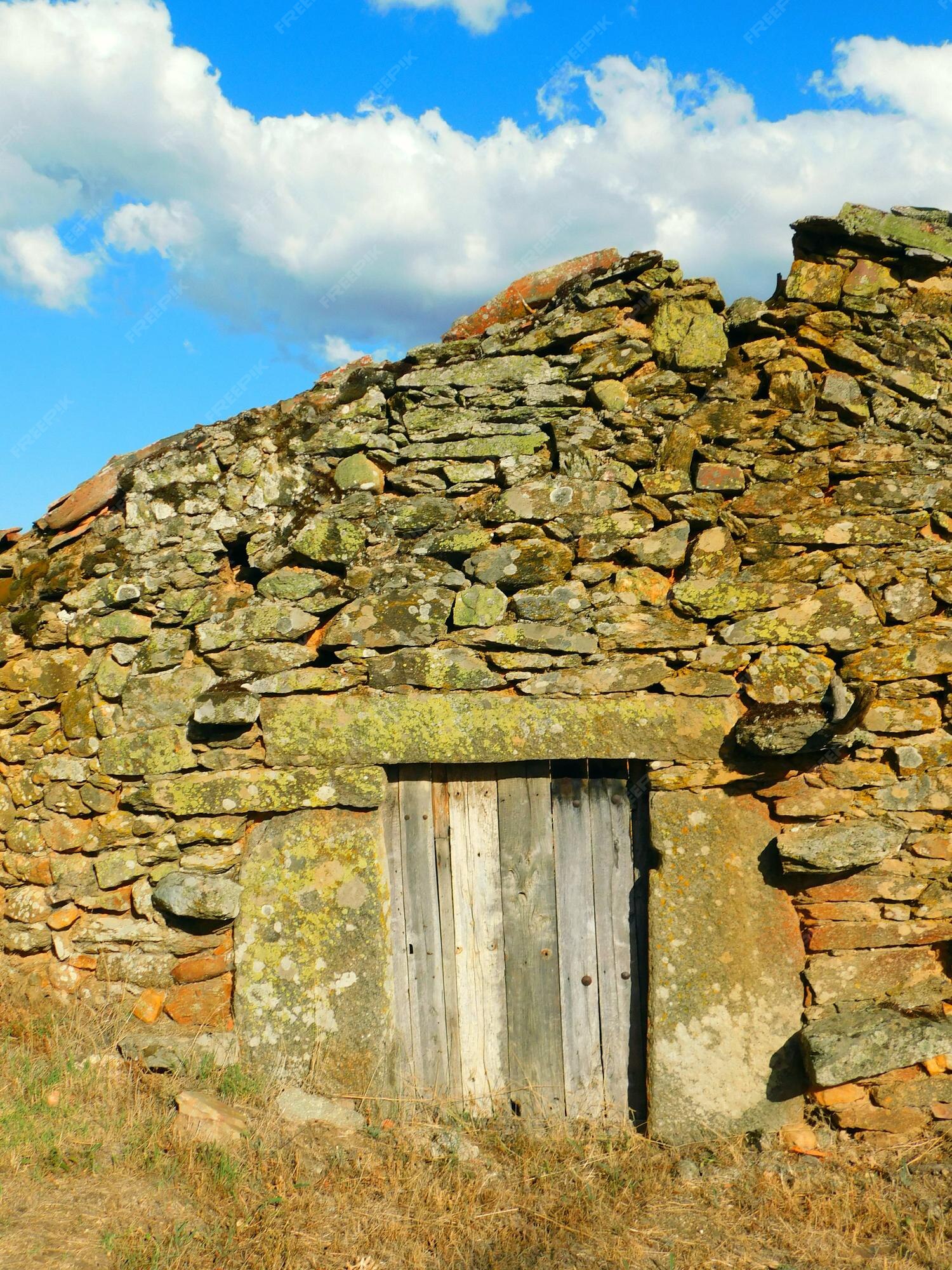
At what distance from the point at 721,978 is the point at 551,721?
1249 mm

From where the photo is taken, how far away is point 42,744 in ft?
14.1

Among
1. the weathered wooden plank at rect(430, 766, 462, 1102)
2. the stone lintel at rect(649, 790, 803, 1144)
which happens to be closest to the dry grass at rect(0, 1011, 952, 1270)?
the stone lintel at rect(649, 790, 803, 1144)

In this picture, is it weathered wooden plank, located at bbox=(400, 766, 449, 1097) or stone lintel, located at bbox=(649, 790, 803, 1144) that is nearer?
stone lintel, located at bbox=(649, 790, 803, 1144)

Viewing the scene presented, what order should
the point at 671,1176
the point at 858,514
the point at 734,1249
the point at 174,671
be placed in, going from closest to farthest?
the point at 734,1249 → the point at 671,1176 → the point at 858,514 → the point at 174,671

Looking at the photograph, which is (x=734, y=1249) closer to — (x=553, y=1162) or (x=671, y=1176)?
(x=671, y=1176)

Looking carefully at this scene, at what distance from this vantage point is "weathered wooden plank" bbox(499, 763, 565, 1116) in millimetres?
4156

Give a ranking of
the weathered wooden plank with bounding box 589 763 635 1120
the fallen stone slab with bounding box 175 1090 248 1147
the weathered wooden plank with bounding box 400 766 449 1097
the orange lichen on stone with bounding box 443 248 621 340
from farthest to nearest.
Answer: the orange lichen on stone with bounding box 443 248 621 340 < the weathered wooden plank with bounding box 400 766 449 1097 < the weathered wooden plank with bounding box 589 763 635 1120 < the fallen stone slab with bounding box 175 1090 248 1147

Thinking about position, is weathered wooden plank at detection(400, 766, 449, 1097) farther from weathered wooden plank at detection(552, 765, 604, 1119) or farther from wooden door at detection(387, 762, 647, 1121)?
weathered wooden plank at detection(552, 765, 604, 1119)

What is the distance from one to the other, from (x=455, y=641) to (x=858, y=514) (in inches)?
71.2

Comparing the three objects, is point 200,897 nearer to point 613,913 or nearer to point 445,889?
point 445,889

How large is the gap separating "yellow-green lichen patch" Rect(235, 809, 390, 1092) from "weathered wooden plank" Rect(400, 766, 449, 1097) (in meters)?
0.24

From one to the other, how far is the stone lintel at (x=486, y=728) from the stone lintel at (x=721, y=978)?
0.29m

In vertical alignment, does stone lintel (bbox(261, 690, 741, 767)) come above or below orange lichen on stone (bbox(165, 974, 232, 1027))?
above

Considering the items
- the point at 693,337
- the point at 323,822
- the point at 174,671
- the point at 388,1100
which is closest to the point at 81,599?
the point at 174,671
